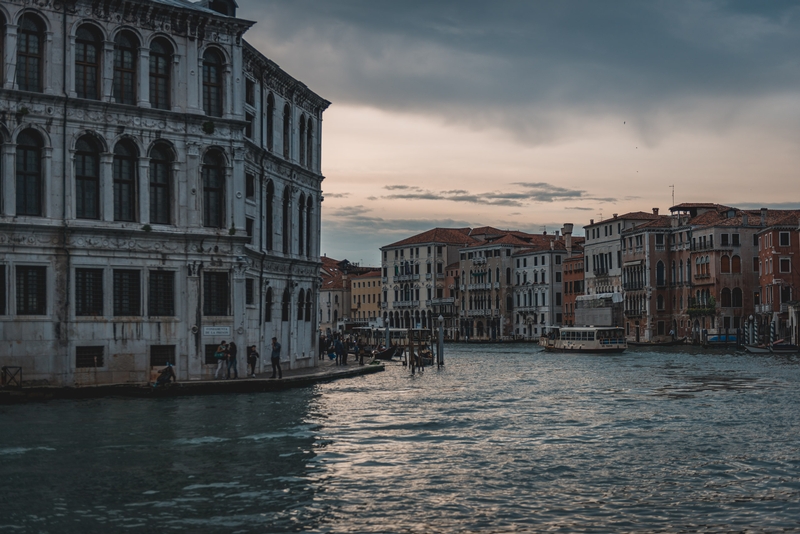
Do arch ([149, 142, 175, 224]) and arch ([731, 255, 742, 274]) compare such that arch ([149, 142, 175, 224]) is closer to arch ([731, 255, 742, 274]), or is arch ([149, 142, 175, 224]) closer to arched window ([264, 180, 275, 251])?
arched window ([264, 180, 275, 251])

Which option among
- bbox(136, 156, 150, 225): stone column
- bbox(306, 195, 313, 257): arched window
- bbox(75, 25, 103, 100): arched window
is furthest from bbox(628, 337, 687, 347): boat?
bbox(75, 25, 103, 100): arched window

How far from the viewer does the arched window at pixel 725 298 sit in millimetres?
85812

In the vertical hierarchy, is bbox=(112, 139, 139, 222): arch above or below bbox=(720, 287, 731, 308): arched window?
above

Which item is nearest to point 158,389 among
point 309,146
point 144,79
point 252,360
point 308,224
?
point 252,360

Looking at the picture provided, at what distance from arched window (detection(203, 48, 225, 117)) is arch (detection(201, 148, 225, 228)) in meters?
1.22

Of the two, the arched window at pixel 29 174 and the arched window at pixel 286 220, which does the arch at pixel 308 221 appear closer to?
the arched window at pixel 286 220

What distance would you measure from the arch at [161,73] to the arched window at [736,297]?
65.7 m

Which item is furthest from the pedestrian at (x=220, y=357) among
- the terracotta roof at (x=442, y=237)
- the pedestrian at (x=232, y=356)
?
the terracotta roof at (x=442, y=237)

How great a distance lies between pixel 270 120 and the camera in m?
36.2

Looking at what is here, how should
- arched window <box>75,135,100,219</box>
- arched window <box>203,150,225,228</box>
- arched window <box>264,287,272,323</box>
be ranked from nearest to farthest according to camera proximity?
arched window <box>75,135,100,219</box> < arched window <box>203,150,225,228</box> < arched window <box>264,287,272,323</box>

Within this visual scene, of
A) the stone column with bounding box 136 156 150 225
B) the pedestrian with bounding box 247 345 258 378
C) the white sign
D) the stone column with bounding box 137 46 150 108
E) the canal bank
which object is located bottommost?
the canal bank

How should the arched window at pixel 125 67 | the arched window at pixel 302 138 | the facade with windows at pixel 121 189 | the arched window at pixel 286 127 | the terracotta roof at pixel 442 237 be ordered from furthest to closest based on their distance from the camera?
the terracotta roof at pixel 442 237 → the arched window at pixel 302 138 → the arched window at pixel 286 127 → the arched window at pixel 125 67 → the facade with windows at pixel 121 189

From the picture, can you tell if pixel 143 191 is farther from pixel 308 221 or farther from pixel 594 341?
pixel 594 341

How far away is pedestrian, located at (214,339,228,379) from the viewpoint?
96.0 ft
